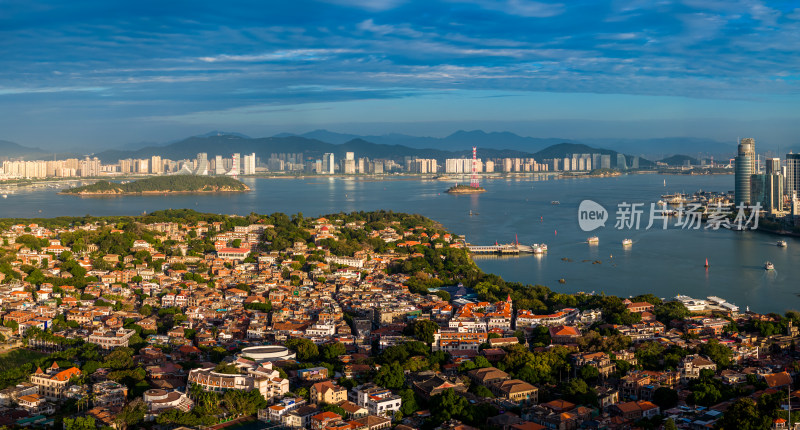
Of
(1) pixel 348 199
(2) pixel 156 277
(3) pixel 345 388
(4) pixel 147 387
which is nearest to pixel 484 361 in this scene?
(3) pixel 345 388

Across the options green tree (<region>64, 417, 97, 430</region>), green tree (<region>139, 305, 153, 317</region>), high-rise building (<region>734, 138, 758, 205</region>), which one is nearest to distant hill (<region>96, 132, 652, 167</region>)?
high-rise building (<region>734, 138, 758, 205</region>)

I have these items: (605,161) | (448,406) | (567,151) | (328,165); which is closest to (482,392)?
(448,406)

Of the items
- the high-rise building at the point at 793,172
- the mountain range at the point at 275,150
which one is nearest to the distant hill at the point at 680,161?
the mountain range at the point at 275,150

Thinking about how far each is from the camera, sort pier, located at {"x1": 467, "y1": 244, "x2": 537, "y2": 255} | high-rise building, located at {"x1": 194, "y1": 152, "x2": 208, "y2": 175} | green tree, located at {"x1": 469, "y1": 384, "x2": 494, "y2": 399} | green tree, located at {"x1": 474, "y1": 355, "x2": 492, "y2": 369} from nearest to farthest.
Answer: green tree, located at {"x1": 469, "y1": 384, "x2": 494, "y2": 399} → green tree, located at {"x1": 474, "y1": 355, "x2": 492, "y2": 369} → pier, located at {"x1": 467, "y1": 244, "x2": 537, "y2": 255} → high-rise building, located at {"x1": 194, "y1": 152, "x2": 208, "y2": 175}

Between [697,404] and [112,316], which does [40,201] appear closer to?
[112,316]

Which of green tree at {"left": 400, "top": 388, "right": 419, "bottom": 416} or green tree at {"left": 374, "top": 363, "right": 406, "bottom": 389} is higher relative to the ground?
green tree at {"left": 374, "top": 363, "right": 406, "bottom": 389}

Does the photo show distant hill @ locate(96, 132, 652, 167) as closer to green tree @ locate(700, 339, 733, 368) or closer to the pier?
the pier

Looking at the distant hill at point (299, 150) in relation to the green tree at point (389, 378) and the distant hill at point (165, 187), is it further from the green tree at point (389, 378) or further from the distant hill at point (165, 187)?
the green tree at point (389, 378)
